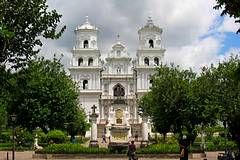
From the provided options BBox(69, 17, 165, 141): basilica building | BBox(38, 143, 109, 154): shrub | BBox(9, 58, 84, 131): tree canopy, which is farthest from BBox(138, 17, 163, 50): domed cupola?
BBox(38, 143, 109, 154): shrub

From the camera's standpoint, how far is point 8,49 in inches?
763

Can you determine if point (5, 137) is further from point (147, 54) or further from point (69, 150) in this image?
point (147, 54)

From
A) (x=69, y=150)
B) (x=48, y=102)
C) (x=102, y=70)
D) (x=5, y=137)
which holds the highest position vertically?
(x=102, y=70)

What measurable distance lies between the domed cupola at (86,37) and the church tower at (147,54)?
29.0 feet

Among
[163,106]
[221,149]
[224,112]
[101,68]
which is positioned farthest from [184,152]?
[101,68]

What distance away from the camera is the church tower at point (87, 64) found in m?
95.4

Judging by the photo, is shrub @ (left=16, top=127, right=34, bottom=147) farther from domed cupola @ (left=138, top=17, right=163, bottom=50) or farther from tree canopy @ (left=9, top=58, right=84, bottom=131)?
domed cupola @ (left=138, top=17, right=163, bottom=50)

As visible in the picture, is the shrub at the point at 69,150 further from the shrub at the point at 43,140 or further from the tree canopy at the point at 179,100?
the tree canopy at the point at 179,100

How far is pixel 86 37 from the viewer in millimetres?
96562

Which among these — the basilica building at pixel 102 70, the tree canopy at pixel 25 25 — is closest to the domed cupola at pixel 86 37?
the basilica building at pixel 102 70

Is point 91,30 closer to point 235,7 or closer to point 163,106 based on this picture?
point 163,106

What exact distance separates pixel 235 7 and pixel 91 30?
85.3 meters

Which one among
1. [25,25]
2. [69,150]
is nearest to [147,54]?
[69,150]

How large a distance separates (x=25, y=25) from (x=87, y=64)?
76.7 meters
